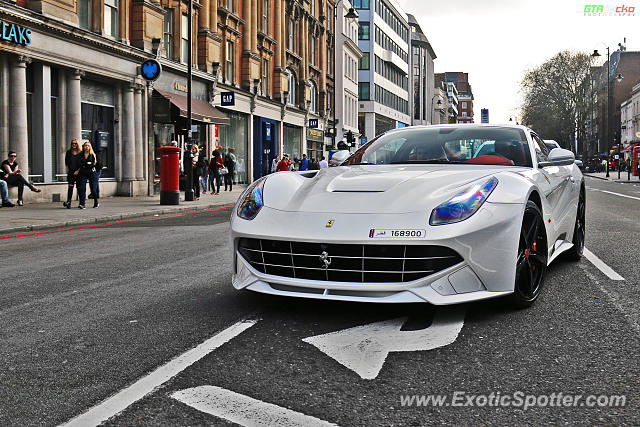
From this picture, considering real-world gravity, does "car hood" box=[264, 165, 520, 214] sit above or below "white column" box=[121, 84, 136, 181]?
below

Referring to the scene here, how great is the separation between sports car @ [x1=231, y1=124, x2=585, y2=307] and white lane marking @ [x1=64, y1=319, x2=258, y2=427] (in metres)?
0.55

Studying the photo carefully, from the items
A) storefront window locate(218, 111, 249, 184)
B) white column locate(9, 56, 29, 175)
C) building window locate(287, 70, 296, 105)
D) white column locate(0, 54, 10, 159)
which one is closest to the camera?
white column locate(0, 54, 10, 159)

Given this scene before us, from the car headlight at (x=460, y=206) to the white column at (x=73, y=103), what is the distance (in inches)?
730

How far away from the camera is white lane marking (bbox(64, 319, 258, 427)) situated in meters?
2.73

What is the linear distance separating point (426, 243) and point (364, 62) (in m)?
69.2

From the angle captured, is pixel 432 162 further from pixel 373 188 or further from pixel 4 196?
pixel 4 196

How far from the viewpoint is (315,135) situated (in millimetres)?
50125

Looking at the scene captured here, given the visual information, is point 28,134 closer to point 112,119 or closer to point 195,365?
point 112,119

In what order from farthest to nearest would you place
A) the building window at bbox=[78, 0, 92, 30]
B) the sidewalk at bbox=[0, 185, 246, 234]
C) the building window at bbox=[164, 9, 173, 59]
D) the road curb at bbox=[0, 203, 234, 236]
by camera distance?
the building window at bbox=[164, 9, 173, 59] → the building window at bbox=[78, 0, 92, 30] → the sidewalk at bbox=[0, 185, 246, 234] → the road curb at bbox=[0, 203, 234, 236]

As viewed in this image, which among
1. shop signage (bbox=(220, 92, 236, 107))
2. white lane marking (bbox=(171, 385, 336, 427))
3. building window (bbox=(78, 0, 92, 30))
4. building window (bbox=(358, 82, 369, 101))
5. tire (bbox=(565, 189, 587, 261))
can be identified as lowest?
white lane marking (bbox=(171, 385, 336, 427))

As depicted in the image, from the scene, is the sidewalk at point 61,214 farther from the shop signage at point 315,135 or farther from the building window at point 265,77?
the shop signage at point 315,135

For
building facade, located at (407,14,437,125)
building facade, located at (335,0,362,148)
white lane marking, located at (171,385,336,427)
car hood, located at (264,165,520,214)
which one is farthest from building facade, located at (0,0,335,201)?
building facade, located at (407,14,437,125)

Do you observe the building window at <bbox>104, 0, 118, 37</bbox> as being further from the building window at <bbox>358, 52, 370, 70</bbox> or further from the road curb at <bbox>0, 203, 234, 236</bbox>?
the building window at <bbox>358, 52, 370, 70</bbox>

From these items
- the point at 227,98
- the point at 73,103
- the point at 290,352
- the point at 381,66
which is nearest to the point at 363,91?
the point at 381,66
